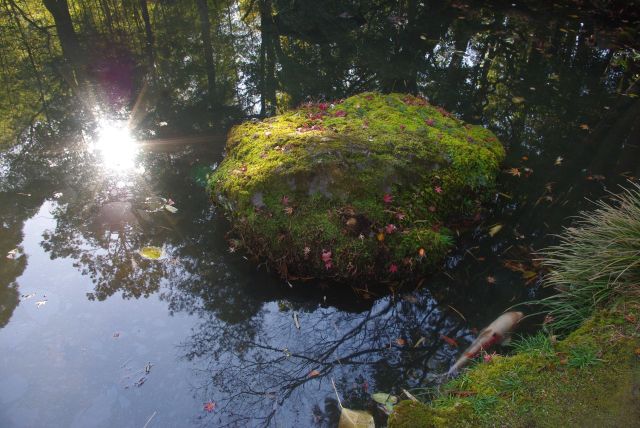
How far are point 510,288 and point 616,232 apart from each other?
3.42ft

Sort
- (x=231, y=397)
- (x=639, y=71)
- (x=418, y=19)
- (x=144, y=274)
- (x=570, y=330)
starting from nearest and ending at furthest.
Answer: (x=231, y=397) < (x=570, y=330) < (x=144, y=274) < (x=639, y=71) < (x=418, y=19)

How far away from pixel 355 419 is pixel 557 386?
1324 mm

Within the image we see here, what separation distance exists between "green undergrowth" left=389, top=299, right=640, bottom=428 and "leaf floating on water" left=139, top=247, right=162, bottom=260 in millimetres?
3074

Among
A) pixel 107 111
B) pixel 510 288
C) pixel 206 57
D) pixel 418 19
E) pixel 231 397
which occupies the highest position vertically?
pixel 418 19

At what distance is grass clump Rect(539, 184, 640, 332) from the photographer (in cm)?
335

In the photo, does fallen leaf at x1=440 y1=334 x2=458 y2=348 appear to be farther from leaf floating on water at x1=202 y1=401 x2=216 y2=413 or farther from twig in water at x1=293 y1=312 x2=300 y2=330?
leaf floating on water at x1=202 y1=401 x2=216 y2=413

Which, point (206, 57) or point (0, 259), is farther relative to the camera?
point (206, 57)

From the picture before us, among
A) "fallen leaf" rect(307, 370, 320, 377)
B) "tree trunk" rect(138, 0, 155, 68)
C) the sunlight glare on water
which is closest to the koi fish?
"fallen leaf" rect(307, 370, 320, 377)

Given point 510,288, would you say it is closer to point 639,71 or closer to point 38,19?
point 639,71

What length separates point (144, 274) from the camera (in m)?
4.33

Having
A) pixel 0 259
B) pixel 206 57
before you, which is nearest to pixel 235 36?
pixel 206 57

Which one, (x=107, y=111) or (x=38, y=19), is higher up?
(x=38, y=19)

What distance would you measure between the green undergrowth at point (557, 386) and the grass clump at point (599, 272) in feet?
0.60

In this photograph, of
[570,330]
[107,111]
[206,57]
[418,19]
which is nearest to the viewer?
[570,330]
